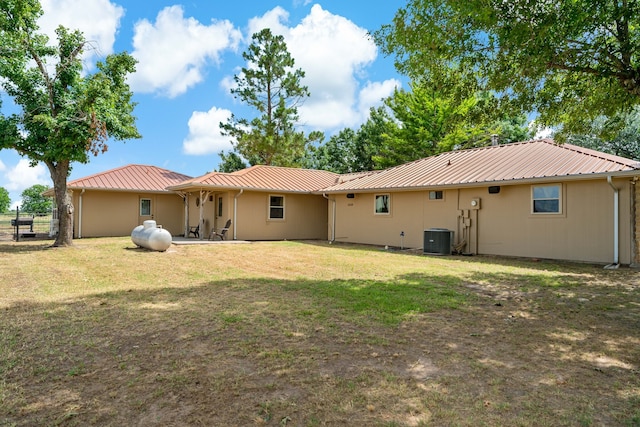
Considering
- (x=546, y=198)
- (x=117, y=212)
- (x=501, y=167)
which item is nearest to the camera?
(x=546, y=198)

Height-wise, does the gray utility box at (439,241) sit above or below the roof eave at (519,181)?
below

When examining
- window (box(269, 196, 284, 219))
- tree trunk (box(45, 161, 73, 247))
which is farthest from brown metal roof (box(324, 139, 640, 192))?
tree trunk (box(45, 161, 73, 247))

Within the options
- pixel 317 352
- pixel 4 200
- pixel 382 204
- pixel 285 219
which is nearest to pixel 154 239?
pixel 285 219

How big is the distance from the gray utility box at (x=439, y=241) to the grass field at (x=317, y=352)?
5.21 metres

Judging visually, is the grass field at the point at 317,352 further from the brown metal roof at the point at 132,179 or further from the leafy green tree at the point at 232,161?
the leafy green tree at the point at 232,161

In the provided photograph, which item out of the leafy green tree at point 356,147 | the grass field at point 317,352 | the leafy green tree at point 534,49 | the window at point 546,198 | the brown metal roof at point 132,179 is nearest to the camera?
the grass field at point 317,352

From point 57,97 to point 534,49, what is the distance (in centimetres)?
1401

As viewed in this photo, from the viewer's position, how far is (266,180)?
18656mm

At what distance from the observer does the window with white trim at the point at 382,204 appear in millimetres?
15789

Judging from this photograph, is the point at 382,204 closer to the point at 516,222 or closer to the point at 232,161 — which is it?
the point at 516,222

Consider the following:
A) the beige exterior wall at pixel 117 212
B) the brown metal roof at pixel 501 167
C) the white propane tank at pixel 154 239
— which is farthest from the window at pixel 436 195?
the beige exterior wall at pixel 117 212

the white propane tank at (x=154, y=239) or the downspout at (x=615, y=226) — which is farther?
the white propane tank at (x=154, y=239)

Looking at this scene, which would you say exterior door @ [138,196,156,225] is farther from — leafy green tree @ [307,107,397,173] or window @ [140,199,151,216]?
leafy green tree @ [307,107,397,173]

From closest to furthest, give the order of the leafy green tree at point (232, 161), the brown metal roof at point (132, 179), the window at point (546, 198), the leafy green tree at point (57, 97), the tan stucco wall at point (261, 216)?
the window at point (546, 198) → the leafy green tree at point (57, 97) → the tan stucco wall at point (261, 216) → the brown metal roof at point (132, 179) → the leafy green tree at point (232, 161)
